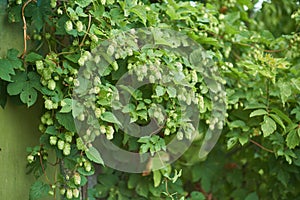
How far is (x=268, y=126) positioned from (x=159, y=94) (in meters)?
0.47

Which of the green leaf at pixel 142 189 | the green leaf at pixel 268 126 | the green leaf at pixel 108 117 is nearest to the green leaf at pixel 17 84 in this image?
the green leaf at pixel 108 117

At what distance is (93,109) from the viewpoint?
1.50 m

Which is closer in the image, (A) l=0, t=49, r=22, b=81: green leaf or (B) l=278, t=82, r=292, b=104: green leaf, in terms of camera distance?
(A) l=0, t=49, r=22, b=81: green leaf

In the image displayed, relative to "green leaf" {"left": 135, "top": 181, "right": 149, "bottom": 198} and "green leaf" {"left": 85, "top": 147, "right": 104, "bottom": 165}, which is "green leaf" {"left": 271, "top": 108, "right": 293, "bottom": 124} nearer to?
"green leaf" {"left": 135, "top": 181, "right": 149, "bottom": 198}

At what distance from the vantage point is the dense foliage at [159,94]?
60.3 inches

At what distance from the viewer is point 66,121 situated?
1.52 meters

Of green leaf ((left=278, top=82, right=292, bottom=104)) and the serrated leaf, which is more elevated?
green leaf ((left=278, top=82, right=292, bottom=104))

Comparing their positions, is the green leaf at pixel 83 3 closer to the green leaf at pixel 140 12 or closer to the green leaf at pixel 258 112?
the green leaf at pixel 140 12

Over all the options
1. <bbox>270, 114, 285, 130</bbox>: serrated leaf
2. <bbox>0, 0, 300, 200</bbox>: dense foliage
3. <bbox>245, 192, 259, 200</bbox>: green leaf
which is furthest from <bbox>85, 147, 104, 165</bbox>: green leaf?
<bbox>245, 192, 259, 200</bbox>: green leaf

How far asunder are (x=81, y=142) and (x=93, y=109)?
0.11 m

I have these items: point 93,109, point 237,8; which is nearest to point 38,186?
point 93,109

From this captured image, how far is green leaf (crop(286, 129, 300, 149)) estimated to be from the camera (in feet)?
6.08

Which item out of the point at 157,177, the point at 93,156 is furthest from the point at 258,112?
the point at 93,156

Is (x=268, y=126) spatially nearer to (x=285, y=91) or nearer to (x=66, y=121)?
(x=285, y=91)
